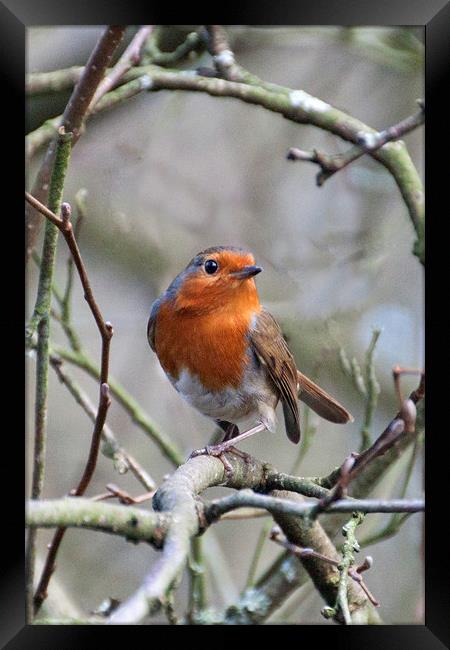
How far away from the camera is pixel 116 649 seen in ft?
6.00

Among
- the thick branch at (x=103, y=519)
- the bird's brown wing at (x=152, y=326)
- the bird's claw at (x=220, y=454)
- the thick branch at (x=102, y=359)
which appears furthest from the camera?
the bird's brown wing at (x=152, y=326)

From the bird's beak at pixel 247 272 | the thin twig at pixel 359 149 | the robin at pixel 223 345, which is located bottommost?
the robin at pixel 223 345

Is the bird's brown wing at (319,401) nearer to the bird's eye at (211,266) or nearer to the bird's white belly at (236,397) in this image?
the bird's white belly at (236,397)

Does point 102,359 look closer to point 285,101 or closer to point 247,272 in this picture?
point 247,272

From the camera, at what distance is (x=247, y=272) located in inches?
72.7

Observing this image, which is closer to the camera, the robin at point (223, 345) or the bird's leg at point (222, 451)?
the bird's leg at point (222, 451)

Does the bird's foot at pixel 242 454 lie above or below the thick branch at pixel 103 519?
above

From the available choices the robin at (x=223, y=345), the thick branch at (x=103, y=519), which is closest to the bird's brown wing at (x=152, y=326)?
the robin at (x=223, y=345)

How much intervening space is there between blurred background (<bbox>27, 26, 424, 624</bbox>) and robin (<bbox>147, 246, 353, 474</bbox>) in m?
0.15

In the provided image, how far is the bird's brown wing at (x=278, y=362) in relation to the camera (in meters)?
1.99

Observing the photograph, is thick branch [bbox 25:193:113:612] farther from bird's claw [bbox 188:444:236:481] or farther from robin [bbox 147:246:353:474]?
robin [bbox 147:246:353:474]

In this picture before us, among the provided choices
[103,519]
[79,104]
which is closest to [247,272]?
[79,104]

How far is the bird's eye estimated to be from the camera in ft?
6.31

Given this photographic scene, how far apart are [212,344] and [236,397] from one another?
140mm
